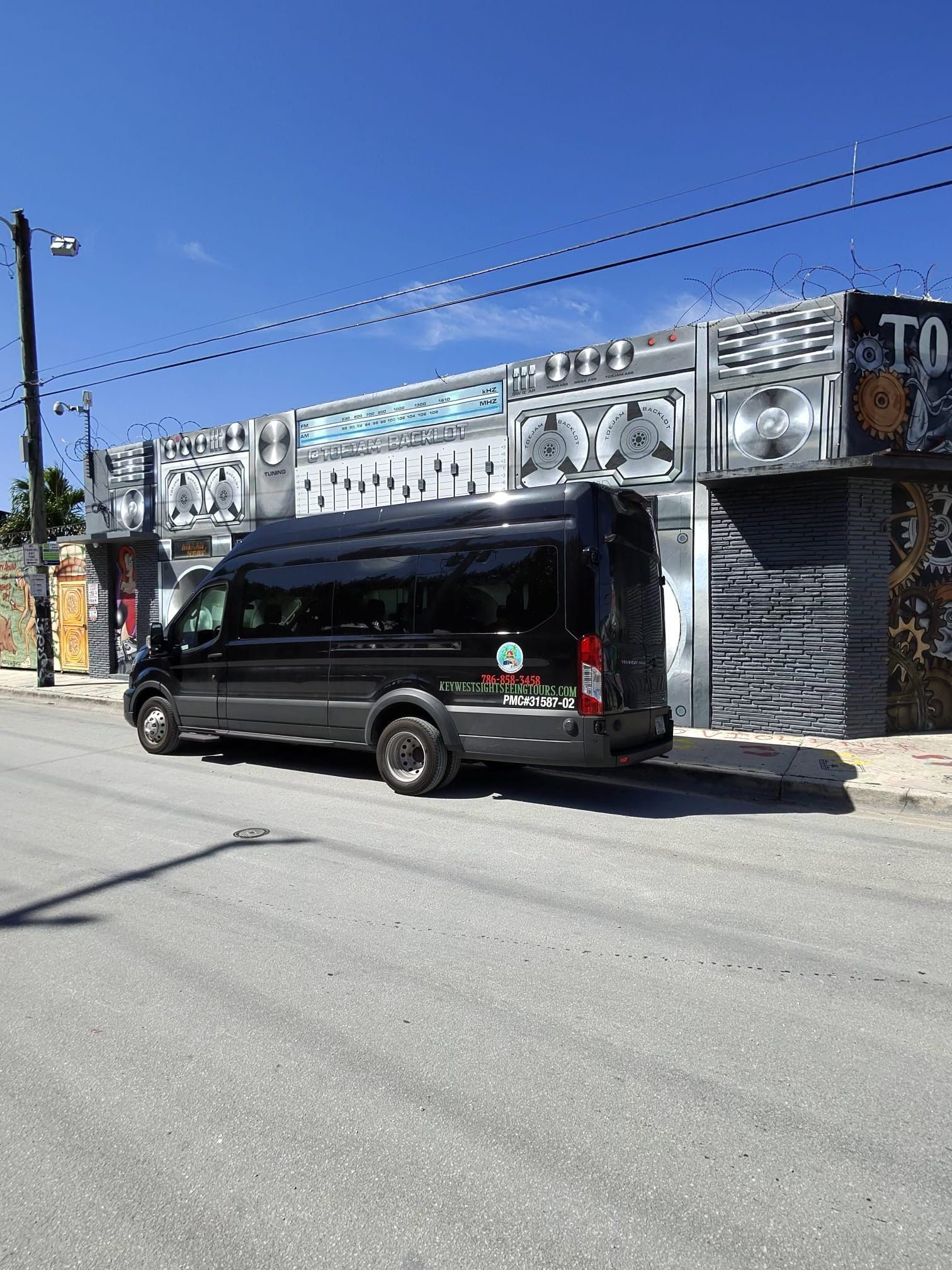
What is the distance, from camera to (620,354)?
38.4 feet

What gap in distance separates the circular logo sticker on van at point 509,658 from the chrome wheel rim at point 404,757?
3.70ft

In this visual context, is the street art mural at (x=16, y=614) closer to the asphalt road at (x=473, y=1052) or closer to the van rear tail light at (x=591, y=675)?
the asphalt road at (x=473, y=1052)

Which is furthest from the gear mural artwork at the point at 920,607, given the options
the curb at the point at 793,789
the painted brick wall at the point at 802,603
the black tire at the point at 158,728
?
the black tire at the point at 158,728

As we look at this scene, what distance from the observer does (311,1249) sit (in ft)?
7.34

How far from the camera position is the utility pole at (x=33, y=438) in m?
17.8

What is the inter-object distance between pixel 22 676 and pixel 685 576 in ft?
55.8

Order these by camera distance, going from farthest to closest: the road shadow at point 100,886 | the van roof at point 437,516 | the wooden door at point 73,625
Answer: the wooden door at point 73,625 < the van roof at point 437,516 < the road shadow at point 100,886

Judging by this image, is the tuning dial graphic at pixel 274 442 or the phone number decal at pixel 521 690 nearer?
the phone number decal at pixel 521 690

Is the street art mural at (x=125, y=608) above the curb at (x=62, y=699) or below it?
above

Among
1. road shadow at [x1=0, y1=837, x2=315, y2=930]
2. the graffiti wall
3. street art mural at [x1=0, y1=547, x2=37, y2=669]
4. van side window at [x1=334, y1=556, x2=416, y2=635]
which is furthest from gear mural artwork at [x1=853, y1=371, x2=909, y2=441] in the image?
street art mural at [x1=0, y1=547, x2=37, y2=669]

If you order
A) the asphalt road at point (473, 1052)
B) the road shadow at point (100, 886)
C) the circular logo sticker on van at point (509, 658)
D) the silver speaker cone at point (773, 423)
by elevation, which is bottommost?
the asphalt road at point (473, 1052)

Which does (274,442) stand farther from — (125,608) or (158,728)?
(158,728)

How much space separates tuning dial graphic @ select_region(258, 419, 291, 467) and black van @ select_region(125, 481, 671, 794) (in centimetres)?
665

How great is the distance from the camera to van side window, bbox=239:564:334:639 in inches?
337
